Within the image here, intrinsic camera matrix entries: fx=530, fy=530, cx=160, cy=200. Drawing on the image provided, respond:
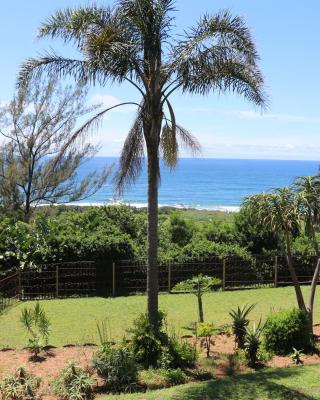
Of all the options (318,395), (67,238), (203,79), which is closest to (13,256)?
(67,238)

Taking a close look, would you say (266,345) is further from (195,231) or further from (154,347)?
(195,231)

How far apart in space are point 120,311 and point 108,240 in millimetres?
3513

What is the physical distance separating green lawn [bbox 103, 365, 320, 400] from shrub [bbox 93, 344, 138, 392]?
54 centimetres

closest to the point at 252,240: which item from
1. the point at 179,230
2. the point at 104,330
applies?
the point at 179,230

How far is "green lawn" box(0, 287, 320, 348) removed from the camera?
42.0ft

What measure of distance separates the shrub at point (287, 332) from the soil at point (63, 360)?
0.91 feet

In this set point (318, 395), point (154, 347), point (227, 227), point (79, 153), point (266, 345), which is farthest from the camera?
point (79, 153)

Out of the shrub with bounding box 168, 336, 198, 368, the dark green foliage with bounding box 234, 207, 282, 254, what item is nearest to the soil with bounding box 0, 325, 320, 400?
the shrub with bounding box 168, 336, 198, 368

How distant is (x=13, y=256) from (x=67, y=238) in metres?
1.87

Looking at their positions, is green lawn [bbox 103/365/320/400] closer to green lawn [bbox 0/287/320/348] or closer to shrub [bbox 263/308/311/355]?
shrub [bbox 263/308/311/355]

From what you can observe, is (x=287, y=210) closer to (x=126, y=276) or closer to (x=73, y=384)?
(x=73, y=384)

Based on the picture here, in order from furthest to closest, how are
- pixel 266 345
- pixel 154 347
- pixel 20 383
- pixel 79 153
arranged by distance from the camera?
pixel 79 153 → pixel 266 345 → pixel 154 347 → pixel 20 383

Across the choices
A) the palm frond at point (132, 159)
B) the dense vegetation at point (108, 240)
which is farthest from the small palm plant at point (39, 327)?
the dense vegetation at point (108, 240)

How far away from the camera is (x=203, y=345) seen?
11156mm
